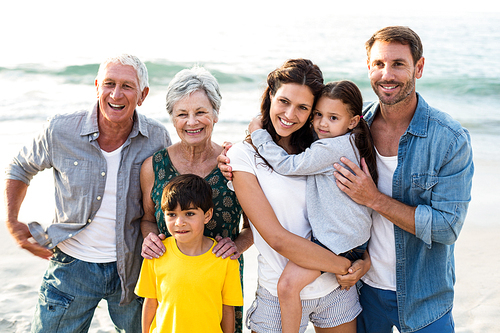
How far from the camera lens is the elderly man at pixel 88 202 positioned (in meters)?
2.85

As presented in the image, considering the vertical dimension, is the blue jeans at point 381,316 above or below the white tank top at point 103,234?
below

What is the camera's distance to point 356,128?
8.98ft

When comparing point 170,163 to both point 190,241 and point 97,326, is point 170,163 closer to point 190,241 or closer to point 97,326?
point 190,241

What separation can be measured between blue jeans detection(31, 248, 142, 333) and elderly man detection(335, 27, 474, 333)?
1.70 metres

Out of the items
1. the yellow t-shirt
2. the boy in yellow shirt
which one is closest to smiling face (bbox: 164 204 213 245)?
the boy in yellow shirt

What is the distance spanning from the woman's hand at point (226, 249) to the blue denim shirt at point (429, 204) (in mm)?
1006

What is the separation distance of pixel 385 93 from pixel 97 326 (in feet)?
10.7

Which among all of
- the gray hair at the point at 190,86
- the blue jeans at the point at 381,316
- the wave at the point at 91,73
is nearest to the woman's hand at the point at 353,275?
the blue jeans at the point at 381,316

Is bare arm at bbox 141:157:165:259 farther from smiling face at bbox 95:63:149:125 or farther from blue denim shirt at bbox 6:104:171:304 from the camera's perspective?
smiling face at bbox 95:63:149:125

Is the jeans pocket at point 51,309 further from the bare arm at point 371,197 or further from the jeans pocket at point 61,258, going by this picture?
the bare arm at point 371,197

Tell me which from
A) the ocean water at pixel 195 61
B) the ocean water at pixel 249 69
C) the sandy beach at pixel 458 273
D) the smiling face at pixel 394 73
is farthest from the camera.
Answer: the ocean water at pixel 249 69

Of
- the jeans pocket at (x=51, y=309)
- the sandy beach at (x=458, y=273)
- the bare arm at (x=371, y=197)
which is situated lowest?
the sandy beach at (x=458, y=273)

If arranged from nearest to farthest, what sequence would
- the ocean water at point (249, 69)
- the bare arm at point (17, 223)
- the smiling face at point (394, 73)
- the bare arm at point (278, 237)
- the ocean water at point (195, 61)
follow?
the bare arm at point (278, 237) < the smiling face at point (394, 73) < the bare arm at point (17, 223) < the ocean water at point (195, 61) < the ocean water at point (249, 69)

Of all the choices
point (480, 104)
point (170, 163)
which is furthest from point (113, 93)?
point (480, 104)
